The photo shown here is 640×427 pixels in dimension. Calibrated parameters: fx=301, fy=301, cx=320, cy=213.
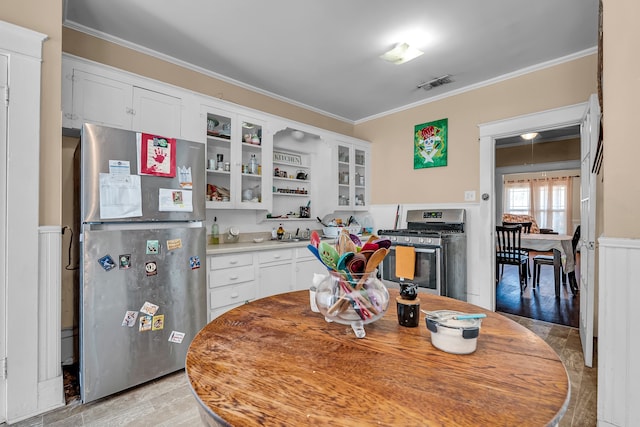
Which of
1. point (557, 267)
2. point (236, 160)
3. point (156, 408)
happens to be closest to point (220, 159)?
point (236, 160)

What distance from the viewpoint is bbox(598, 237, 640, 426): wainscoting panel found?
55.5 inches

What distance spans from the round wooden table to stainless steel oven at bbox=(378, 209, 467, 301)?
89.7 inches

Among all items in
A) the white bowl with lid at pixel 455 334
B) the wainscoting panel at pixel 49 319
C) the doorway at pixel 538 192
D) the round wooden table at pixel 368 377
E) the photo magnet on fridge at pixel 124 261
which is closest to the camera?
the round wooden table at pixel 368 377

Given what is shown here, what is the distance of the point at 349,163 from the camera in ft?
13.7

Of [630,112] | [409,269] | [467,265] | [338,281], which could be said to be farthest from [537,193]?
[338,281]

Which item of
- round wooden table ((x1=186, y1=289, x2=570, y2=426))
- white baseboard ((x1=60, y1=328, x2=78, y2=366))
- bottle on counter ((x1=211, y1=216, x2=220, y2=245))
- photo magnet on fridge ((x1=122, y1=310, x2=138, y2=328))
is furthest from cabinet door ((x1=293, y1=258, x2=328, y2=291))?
round wooden table ((x1=186, y1=289, x2=570, y2=426))

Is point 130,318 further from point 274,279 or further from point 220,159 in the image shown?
point 220,159

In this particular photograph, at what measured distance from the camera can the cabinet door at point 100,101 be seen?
7.14 ft

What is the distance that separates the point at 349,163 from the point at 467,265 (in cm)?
195

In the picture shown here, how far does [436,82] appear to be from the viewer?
130 inches

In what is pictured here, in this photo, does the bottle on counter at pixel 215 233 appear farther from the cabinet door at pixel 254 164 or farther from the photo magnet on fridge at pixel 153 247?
the photo magnet on fridge at pixel 153 247

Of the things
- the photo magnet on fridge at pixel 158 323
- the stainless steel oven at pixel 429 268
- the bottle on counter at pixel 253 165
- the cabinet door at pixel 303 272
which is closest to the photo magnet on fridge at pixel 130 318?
the photo magnet on fridge at pixel 158 323

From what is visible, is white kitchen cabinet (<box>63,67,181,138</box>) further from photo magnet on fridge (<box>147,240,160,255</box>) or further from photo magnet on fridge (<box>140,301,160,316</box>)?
photo magnet on fridge (<box>140,301,160,316</box>)

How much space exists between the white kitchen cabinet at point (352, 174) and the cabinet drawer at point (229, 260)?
1.66 metres
